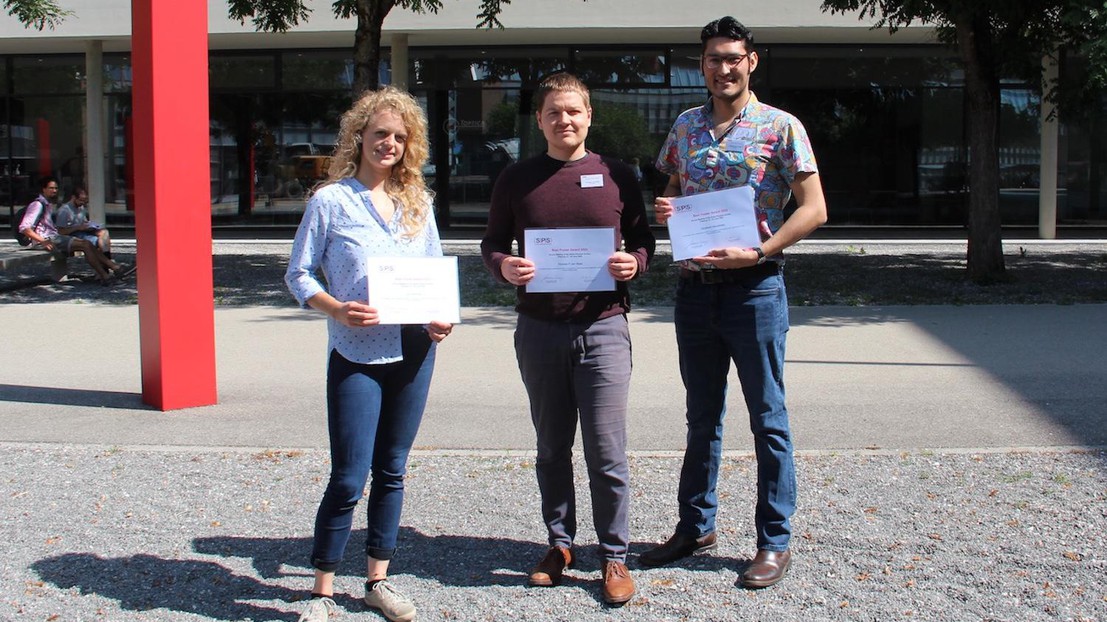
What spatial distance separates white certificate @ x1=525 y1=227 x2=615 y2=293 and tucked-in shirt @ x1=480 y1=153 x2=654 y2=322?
36 millimetres

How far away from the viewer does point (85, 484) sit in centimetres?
574

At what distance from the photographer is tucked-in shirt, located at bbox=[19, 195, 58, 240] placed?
1422cm

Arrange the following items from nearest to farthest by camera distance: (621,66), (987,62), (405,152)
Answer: (405,152) → (987,62) → (621,66)

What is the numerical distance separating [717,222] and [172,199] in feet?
14.6

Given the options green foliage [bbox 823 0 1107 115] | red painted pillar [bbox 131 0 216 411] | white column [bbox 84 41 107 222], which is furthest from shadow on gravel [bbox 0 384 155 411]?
white column [bbox 84 41 107 222]

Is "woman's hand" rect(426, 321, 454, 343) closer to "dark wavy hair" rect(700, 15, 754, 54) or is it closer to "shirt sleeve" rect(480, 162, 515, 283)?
"shirt sleeve" rect(480, 162, 515, 283)

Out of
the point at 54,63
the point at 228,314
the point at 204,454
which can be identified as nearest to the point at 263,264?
the point at 228,314

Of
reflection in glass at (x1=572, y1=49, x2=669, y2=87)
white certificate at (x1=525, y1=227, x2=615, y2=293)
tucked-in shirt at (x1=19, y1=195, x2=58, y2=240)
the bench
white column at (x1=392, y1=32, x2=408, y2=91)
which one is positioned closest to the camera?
white certificate at (x1=525, y1=227, x2=615, y2=293)

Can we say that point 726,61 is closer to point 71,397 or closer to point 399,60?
point 71,397

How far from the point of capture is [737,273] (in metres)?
4.30

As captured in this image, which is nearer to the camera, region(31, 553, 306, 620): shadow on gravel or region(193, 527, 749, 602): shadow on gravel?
region(31, 553, 306, 620): shadow on gravel

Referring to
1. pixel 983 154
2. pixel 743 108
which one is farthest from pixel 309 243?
pixel 983 154

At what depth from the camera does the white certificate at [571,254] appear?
13.6 feet

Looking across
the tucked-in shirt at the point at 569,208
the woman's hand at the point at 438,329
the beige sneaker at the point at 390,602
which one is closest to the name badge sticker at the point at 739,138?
the tucked-in shirt at the point at 569,208
